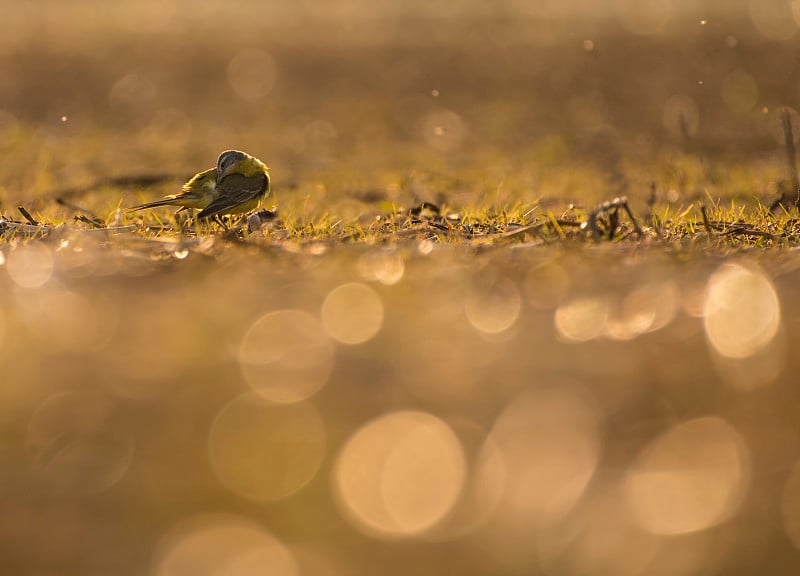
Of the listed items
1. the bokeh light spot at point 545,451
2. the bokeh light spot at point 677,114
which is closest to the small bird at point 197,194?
the bokeh light spot at point 545,451

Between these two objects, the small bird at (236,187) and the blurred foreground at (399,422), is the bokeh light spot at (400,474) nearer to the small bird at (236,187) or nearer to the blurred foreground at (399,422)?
the blurred foreground at (399,422)

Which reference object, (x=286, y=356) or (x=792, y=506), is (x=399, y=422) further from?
(x=792, y=506)

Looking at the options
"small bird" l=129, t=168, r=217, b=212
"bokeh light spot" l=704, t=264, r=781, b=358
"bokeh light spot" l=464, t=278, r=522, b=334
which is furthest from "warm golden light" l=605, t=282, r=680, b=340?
"small bird" l=129, t=168, r=217, b=212

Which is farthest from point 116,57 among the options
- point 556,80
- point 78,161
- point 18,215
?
point 18,215

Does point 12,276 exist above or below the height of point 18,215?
below

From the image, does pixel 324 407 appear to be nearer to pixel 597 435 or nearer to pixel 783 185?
pixel 597 435

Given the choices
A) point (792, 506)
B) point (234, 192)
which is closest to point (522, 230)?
point (234, 192)
